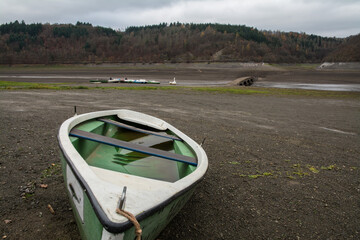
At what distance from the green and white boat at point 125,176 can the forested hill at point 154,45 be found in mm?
94629

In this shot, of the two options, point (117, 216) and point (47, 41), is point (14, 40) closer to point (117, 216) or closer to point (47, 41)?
point (47, 41)

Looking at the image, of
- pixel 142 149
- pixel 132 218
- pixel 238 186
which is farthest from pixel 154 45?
pixel 132 218

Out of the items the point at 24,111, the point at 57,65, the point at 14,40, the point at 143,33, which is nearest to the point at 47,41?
the point at 14,40

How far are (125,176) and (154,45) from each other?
408 feet

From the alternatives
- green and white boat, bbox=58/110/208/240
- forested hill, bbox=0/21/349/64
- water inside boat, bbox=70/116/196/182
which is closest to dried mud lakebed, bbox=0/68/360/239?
water inside boat, bbox=70/116/196/182

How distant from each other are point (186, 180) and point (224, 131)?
264 inches

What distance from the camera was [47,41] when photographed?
129750mm

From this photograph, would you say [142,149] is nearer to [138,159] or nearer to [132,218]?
[138,159]

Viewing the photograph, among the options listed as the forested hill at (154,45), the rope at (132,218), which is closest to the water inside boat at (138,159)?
the rope at (132,218)

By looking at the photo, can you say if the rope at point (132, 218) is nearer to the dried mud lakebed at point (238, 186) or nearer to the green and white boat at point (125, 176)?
the green and white boat at point (125, 176)

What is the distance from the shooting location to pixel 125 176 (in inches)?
124

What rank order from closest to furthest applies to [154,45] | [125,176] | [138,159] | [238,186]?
[125,176] → [138,159] → [238,186] → [154,45]

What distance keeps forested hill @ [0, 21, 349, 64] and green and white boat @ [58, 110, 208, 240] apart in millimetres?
94629

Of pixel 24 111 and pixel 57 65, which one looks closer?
pixel 24 111
